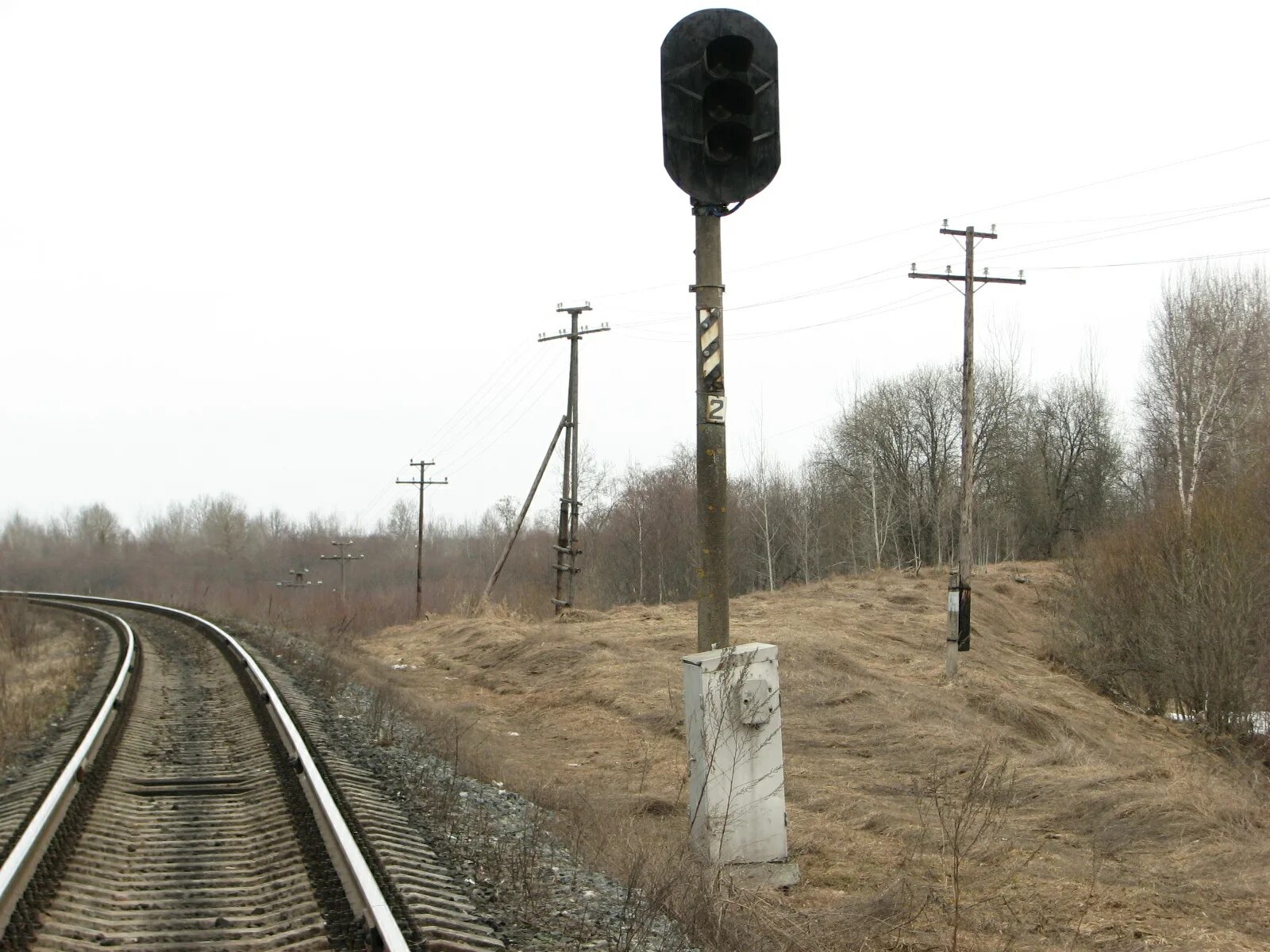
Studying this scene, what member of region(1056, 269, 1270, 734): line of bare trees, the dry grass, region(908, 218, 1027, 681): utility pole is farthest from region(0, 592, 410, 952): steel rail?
region(1056, 269, 1270, 734): line of bare trees

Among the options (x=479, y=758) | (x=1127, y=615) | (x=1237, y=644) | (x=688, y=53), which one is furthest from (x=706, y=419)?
(x=1127, y=615)

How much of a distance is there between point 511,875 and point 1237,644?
1761cm

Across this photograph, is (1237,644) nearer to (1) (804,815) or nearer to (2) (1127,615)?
→ (2) (1127,615)

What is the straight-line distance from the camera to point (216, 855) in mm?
5828

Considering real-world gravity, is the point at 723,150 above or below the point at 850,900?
above

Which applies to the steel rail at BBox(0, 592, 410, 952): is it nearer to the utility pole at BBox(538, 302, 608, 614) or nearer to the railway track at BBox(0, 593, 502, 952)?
the railway track at BBox(0, 593, 502, 952)

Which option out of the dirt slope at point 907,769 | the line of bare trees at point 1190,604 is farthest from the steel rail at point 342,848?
the line of bare trees at point 1190,604

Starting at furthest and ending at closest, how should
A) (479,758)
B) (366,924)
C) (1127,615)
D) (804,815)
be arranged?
(1127,615)
(479,758)
(804,815)
(366,924)

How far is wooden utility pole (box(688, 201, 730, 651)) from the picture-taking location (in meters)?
7.19

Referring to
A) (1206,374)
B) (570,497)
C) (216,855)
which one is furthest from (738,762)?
(1206,374)

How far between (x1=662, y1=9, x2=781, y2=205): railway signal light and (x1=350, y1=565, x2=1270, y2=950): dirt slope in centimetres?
457

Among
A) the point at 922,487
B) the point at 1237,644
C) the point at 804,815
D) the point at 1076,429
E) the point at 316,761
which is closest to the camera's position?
the point at 316,761

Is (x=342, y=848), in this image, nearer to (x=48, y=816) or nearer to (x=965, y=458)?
(x=48, y=816)

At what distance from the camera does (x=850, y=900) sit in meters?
6.59
